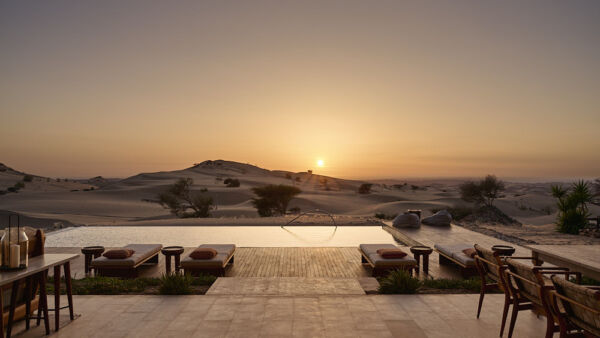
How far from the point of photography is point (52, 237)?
1141 centimetres

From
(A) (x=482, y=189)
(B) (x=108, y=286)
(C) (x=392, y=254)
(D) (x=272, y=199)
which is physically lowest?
(B) (x=108, y=286)

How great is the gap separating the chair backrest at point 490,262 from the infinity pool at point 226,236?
5983 mm

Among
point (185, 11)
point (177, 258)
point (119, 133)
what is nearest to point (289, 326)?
point (177, 258)

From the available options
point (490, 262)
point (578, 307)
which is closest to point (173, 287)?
point (490, 262)

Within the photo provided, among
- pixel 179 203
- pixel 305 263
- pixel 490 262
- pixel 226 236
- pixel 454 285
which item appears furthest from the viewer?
pixel 179 203

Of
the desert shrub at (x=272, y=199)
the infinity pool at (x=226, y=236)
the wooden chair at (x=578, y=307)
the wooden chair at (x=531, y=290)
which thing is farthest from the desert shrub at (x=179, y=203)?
the wooden chair at (x=578, y=307)

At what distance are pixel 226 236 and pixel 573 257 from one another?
888 centimetres

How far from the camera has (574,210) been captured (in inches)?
529

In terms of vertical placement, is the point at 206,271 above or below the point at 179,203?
below

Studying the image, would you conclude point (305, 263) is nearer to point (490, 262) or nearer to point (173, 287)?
point (173, 287)

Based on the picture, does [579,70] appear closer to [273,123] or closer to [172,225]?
[273,123]

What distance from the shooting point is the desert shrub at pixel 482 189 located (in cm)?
2828

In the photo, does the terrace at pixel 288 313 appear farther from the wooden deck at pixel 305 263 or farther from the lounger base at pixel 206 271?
the wooden deck at pixel 305 263

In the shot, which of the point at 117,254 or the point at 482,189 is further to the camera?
the point at 482,189
